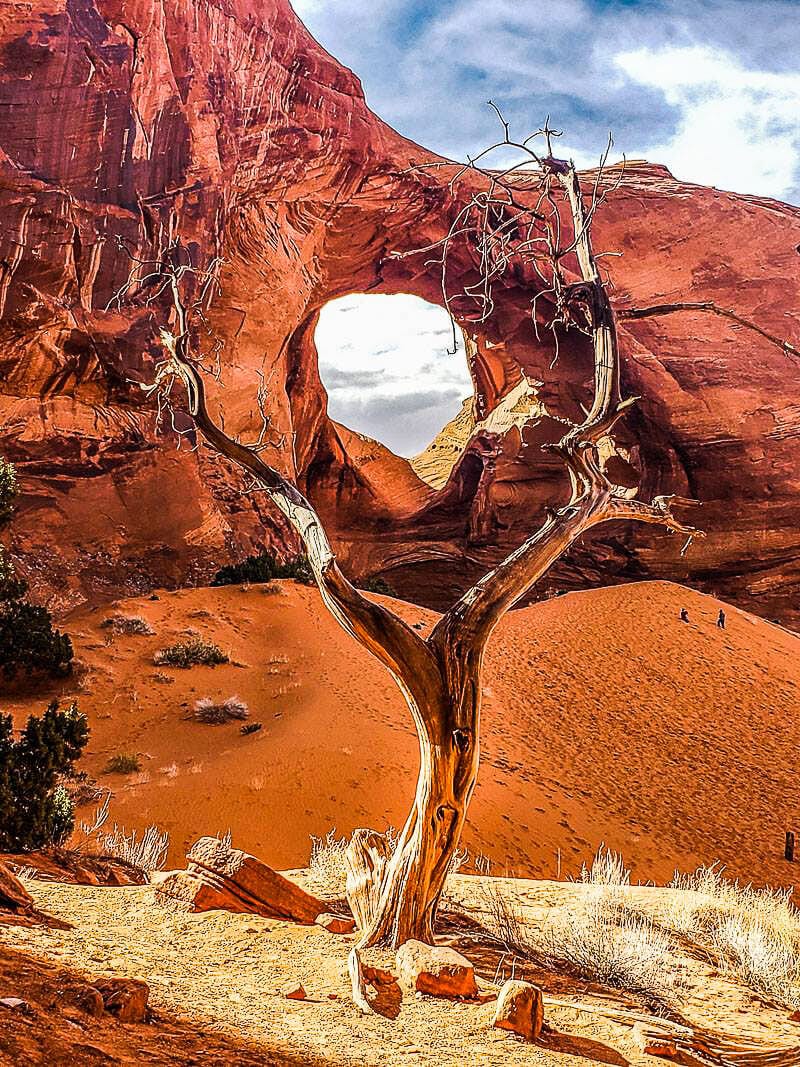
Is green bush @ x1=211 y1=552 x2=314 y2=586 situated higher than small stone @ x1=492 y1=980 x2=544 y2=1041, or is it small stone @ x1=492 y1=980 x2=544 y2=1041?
green bush @ x1=211 y1=552 x2=314 y2=586

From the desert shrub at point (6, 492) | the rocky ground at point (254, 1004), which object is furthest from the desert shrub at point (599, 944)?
the desert shrub at point (6, 492)

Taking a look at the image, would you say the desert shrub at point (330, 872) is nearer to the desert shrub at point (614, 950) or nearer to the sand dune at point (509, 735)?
the desert shrub at point (614, 950)

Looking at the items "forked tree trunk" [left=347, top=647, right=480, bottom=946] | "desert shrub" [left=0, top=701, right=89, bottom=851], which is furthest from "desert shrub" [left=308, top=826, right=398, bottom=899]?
"desert shrub" [left=0, top=701, right=89, bottom=851]

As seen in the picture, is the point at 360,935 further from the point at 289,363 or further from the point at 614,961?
the point at 289,363

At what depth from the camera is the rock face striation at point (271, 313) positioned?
18.2m

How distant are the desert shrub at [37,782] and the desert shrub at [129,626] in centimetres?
667

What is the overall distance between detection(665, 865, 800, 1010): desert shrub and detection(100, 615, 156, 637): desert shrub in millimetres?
10593

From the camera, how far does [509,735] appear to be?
1320 centimetres

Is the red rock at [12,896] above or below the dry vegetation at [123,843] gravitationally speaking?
above

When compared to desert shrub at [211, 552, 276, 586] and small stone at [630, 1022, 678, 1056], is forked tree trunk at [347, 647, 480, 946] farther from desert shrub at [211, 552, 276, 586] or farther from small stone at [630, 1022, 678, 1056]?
desert shrub at [211, 552, 276, 586]

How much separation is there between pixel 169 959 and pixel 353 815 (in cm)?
595

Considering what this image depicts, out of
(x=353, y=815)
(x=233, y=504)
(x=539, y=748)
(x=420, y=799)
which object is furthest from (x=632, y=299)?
(x=420, y=799)

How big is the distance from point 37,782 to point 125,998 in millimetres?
5459

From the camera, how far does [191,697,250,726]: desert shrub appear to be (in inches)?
486
